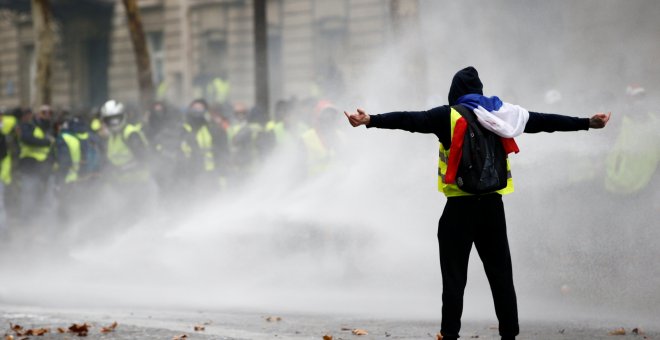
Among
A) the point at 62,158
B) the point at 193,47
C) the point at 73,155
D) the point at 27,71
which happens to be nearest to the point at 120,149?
the point at 73,155

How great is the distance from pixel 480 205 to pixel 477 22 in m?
8.45

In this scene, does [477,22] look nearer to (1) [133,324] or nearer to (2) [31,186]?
(2) [31,186]

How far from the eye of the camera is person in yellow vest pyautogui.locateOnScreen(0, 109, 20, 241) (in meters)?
14.1

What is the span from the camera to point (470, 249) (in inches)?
244

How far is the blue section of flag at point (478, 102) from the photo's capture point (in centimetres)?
618

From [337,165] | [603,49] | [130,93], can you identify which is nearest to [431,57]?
[603,49]

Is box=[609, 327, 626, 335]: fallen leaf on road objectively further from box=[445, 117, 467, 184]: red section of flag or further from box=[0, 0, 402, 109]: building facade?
box=[0, 0, 402, 109]: building facade

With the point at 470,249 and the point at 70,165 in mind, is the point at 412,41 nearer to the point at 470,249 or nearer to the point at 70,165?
the point at 70,165

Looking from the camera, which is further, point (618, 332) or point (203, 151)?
point (203, 151)

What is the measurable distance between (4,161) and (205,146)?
9.57 ft

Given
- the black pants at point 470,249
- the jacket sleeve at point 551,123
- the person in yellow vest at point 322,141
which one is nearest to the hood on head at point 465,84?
the jacket sleeve at point 551,123

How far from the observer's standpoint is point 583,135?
995 cm

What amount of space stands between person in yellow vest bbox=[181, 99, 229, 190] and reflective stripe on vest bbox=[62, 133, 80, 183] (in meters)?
1.37

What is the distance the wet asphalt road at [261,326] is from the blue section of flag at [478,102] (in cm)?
169
